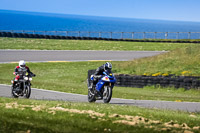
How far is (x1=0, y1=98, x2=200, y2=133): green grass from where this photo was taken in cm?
793

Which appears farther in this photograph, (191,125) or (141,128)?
(191,125)

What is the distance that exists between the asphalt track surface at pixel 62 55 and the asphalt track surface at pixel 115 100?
1312 cm

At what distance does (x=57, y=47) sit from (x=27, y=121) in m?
32.3

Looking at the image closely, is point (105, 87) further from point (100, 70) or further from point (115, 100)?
point (115, 100)

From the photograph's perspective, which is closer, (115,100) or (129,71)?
(115,100)

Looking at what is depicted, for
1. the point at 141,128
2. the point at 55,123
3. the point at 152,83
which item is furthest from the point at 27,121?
the point at 152,83

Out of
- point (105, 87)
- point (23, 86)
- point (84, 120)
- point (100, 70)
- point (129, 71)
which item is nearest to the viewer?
point (84, 120)

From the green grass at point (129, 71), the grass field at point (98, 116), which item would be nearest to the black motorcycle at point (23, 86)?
the grass field at point (98, 116)

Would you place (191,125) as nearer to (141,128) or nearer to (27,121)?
(141,128)

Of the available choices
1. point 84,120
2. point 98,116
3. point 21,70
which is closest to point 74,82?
point 21,70

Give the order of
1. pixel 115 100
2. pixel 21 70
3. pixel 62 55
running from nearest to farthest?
pixel 21 70 → pixel 115 100 → pixel 62 55

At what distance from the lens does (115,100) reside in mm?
15648

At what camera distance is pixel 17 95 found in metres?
14.5

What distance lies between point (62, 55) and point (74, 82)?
38.9 ft
